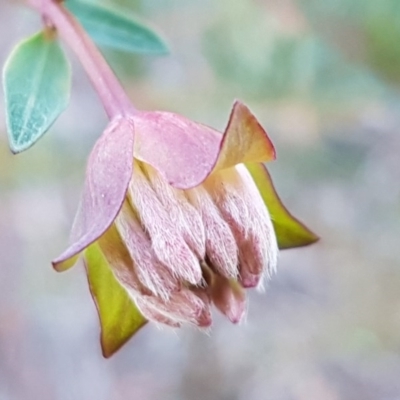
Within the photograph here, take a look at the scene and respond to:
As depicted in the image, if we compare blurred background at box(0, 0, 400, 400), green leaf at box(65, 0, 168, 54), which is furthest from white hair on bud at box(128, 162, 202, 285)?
blurred background at box(0, 0, 400, 400)

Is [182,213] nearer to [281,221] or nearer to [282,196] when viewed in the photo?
[281,221]

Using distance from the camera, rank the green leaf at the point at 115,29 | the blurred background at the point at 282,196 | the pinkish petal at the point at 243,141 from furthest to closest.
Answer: the blurred background at the point at 282,196 → the green leaf at the point at 115,29 → the pinkish petal at the point at 243,141

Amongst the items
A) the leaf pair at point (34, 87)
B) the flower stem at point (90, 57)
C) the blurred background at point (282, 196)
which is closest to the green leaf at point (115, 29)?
the leaf pair at point (34, 87)

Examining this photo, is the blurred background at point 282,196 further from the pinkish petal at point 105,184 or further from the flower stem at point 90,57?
the pinkish petal at point 105,184

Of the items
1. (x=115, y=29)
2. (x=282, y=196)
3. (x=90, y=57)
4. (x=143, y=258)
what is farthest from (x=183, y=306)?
(x=282, y=196)

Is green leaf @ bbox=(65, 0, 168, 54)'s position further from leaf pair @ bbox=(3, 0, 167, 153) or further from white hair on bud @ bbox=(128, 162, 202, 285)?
white hair on bud @ bbox=(128, 162, 202, 285)

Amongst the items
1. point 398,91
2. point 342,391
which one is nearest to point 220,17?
point 398,91
